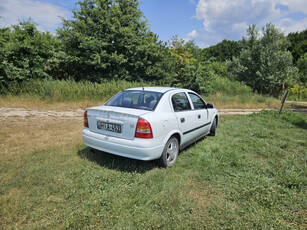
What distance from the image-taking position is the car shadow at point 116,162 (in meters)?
3.74

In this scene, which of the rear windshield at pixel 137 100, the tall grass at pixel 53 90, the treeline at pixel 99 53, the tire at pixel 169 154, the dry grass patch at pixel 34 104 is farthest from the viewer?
the treeline at pixel 99 53

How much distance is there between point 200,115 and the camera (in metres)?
4.96

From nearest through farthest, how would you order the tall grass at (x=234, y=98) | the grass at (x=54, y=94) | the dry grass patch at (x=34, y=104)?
the dry grass patch at (x=34, y=104) → the grass at (x=54, y=94) → the tall grass at (x=234, y=98)

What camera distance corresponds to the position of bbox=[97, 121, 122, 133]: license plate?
3.44 m

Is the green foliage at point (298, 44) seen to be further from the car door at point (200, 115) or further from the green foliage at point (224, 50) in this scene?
the car door at point (200, 115)

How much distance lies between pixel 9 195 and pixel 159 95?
3020mm

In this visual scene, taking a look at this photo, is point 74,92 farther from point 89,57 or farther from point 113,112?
point 113,112

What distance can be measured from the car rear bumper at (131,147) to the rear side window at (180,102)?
1.07m

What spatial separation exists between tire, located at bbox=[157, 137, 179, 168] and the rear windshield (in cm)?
81

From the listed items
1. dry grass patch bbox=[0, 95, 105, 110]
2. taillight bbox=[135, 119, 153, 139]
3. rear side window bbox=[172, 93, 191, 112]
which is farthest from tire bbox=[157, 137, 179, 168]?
dry grass patch bbox=[0, 95, 105, 110]

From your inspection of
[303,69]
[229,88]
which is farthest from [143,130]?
[303,69]

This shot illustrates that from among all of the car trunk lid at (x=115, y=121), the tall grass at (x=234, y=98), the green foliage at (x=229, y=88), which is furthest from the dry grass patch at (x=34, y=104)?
the green foliage at (x=229, y=88)

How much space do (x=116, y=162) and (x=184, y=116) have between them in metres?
1.80

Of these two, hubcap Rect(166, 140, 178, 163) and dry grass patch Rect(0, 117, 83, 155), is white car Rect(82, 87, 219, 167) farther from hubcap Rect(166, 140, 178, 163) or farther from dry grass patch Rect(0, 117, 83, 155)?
dry grass patch Rect(0, 117, 83, 155)
